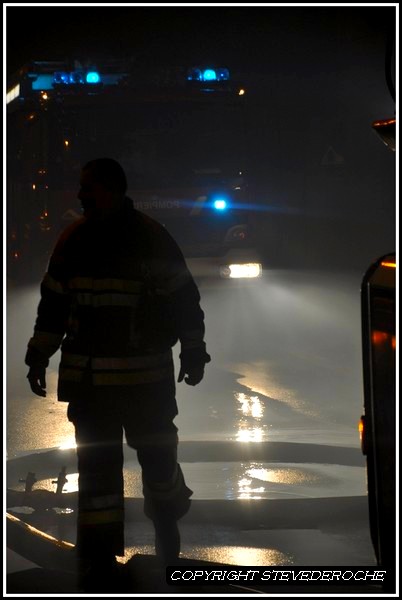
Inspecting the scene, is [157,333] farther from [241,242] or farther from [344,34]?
[344,34]

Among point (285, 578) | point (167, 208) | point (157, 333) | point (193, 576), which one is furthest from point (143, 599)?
point (167, 208)

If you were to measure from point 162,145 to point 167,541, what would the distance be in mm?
10529

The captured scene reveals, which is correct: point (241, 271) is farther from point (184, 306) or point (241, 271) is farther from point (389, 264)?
point (389, 264)

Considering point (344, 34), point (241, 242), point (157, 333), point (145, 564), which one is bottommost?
point (145, 564)

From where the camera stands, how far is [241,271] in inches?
625

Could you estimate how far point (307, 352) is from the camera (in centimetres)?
1359

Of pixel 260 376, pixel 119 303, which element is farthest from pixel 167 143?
pixel 119 303

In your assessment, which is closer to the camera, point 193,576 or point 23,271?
point 193,576

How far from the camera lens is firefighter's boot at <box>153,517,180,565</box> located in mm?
5426

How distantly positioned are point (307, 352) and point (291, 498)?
22.4ft

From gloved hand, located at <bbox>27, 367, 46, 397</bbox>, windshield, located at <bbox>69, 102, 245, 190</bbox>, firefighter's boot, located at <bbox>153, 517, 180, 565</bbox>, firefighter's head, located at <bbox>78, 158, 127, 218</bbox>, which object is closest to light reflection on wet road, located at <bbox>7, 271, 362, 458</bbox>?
windshield, located at <bbox>69, 102, 245, 190</bbox>

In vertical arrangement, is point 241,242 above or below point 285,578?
above

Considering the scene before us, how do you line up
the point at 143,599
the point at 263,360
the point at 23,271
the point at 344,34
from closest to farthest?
the point at 143,599 < the point at 263,360 < the point at 23,271 < the point at 344,34

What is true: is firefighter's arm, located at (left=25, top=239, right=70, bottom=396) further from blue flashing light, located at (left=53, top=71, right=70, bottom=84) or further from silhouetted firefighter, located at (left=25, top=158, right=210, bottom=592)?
blue flashing light, located at (left=53, top=71, right=70, bottom=84)
